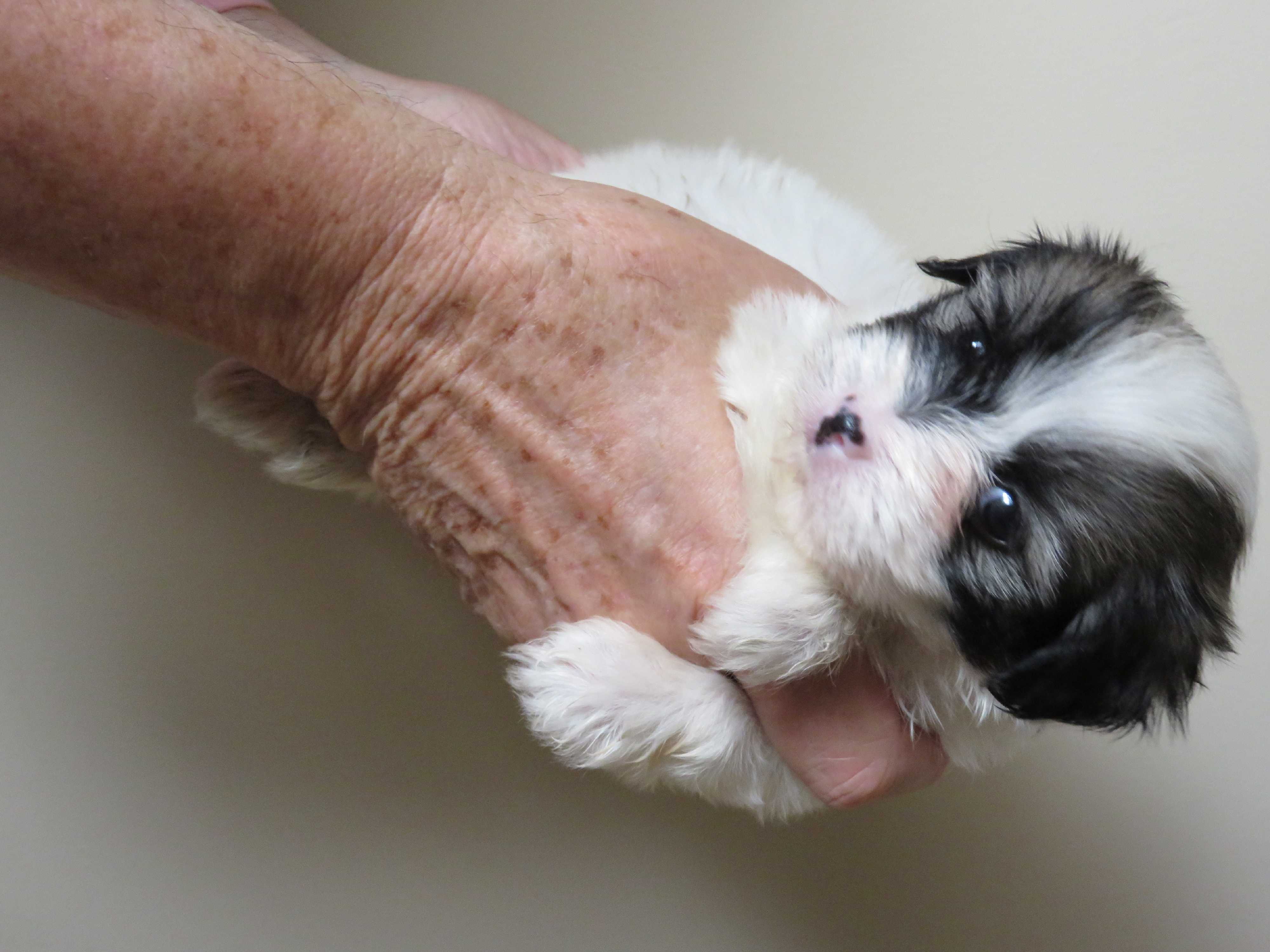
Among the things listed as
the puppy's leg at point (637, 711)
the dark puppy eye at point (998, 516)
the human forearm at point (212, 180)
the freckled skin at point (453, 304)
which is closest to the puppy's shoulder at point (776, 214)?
the freckled skin at point (453, 304)

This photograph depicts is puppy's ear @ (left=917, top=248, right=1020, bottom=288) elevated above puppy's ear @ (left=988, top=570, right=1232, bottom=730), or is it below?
above

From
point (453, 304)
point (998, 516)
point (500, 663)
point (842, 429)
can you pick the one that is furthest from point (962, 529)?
point (500, 663)

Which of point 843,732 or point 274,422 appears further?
point 274,422

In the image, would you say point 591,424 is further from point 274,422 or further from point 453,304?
point 274,422

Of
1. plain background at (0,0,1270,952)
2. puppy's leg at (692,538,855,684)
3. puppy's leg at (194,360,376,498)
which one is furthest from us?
plain background at (0,0,1270,952)

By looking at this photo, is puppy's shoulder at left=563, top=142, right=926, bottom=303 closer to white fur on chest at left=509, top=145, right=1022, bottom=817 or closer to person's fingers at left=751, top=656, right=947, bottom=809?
white fur on chest at left=509, top=145, right=1022, bottom=817

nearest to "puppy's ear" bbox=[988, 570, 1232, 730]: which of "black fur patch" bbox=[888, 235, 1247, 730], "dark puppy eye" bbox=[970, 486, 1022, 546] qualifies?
"black fur patch" bbox=[888, 235, 1247, 730]

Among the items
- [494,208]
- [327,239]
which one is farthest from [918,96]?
[327,239]

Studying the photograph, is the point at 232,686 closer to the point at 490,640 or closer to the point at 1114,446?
the point at 490,640
